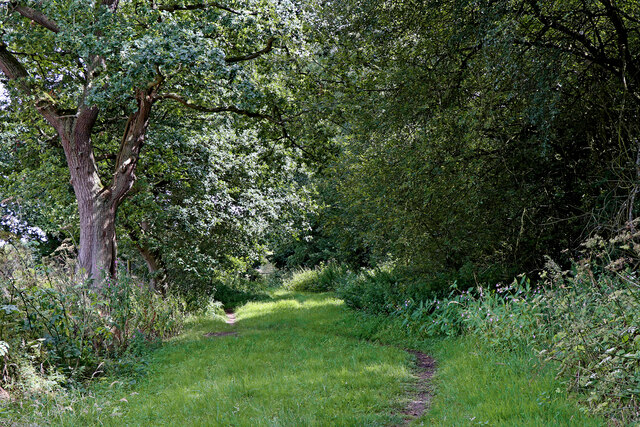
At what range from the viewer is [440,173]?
324 inches

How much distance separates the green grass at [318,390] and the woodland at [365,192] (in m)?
0.04

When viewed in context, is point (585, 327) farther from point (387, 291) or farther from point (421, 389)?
point (387, 291)

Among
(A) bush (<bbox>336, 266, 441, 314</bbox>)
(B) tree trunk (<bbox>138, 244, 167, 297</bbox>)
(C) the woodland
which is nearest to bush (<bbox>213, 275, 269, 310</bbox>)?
(B) tree trunk (<bbox>138, 244, 167, 297</bbox>)

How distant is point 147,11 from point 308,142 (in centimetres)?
450

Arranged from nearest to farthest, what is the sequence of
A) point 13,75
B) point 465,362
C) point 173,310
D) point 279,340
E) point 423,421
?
point 423,421
point 465,362
point 13,75
point 279,340
point 173,310

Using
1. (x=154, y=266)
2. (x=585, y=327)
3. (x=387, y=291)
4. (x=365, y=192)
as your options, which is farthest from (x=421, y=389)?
(x=154, y=266)

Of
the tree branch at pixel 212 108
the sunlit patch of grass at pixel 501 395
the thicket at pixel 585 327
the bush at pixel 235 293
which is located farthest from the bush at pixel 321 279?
the sunlit patch of grass at pixel 501 395

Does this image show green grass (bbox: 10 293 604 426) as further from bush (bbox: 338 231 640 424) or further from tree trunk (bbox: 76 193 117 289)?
tree trunk (bbox: 76 193 117 289)

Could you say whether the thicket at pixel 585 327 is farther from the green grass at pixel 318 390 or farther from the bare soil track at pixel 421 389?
the bare soil track at pixel 421 389

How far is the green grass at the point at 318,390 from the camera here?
439cm

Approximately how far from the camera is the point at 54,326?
6957 millimetres

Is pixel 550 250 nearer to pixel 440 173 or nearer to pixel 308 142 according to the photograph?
pixel 440 173

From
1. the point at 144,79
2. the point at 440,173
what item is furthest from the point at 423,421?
the point at 144,79

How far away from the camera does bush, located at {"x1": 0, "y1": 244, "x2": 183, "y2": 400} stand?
20.6ft
